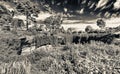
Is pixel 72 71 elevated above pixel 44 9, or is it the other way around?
pixel 44 9

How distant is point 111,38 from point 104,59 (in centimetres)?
2198

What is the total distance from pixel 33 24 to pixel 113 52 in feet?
137

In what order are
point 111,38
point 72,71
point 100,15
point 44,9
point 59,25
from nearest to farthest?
point 72,71 → point 111,38 → point 59,25 → point 100,15 → point 44,9

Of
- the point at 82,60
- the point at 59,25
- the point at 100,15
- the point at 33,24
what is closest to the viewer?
the point at 82,60

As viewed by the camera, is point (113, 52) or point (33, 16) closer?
point (113, 52)

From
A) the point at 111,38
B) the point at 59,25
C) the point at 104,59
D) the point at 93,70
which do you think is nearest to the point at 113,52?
the point at 104,59

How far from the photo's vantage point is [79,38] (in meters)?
50.8

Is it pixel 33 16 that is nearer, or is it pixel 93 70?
pixel 93 70

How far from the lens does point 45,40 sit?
48.5 meters

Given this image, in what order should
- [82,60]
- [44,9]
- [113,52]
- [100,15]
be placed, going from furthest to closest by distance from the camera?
[44,9], [100,15], [113,52], [82,60]

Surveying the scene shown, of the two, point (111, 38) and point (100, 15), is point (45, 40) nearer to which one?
point (111, 38)

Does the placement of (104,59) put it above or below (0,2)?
below

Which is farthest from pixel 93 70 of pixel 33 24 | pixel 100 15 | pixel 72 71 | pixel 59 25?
pixel 100 15

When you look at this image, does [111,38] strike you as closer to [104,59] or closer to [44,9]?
[104,59]
